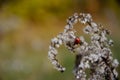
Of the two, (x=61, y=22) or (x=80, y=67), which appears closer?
(x=80, y=67)

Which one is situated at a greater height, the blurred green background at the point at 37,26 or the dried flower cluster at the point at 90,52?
the blurred green background at the point at 37,26

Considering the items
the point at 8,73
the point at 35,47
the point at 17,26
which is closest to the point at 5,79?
the point at 8,73

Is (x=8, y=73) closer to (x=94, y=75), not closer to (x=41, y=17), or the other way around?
(x=41, y=17)

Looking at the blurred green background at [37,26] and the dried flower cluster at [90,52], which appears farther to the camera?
the blurred green background at [37,26]

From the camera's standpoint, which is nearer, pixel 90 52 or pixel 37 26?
pixel 90 52
